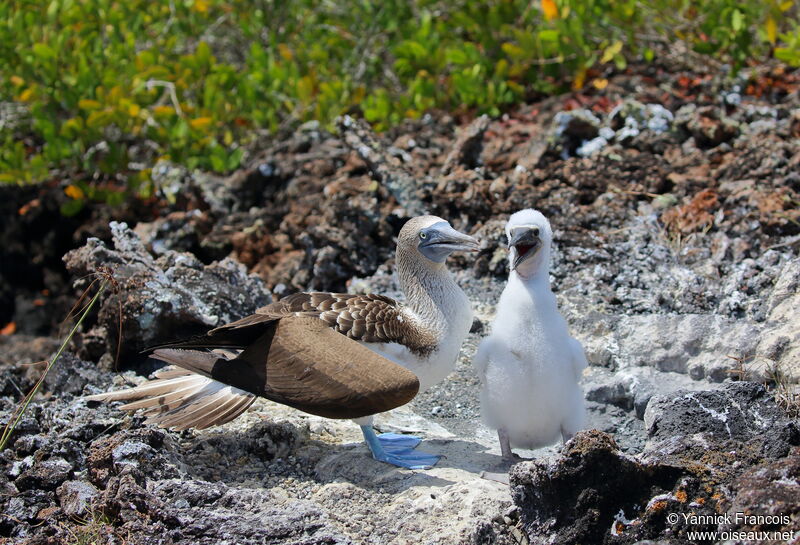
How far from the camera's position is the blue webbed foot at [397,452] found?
4141mm

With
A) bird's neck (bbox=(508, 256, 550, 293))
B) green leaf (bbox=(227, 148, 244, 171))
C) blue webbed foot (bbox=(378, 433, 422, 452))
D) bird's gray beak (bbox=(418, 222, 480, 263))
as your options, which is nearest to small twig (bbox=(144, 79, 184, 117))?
Result: green leaf (bbox=(227, 148, 244, 171))

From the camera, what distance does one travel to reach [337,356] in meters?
4.11

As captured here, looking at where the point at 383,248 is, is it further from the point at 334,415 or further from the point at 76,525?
the point at 76,525

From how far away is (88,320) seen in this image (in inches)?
253

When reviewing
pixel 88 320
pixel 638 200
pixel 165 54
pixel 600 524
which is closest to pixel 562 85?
pixel 638 200

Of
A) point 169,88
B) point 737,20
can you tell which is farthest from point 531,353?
point 169,88

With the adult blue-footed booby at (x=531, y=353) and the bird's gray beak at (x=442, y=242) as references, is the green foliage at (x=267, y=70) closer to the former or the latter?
the bird's gray beak at (x=442, y=242)

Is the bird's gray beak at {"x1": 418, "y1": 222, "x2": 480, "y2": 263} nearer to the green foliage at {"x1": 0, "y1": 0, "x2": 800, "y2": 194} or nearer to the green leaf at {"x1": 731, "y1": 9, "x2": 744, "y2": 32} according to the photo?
the green foliage at {"x1": 0, "y1": 0, "x2": 800, "y2": 194}

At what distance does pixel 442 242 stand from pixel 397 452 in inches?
41.2

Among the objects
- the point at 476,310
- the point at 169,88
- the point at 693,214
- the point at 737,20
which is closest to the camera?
the point at 476,310

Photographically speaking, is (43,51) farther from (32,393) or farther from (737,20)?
(737,20)

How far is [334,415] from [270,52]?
5.18m

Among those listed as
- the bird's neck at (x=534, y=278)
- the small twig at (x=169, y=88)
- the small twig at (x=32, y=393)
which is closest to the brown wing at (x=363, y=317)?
the bird's neck at (x=534, y=278)

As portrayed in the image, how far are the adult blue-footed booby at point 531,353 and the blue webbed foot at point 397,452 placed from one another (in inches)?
14.7
